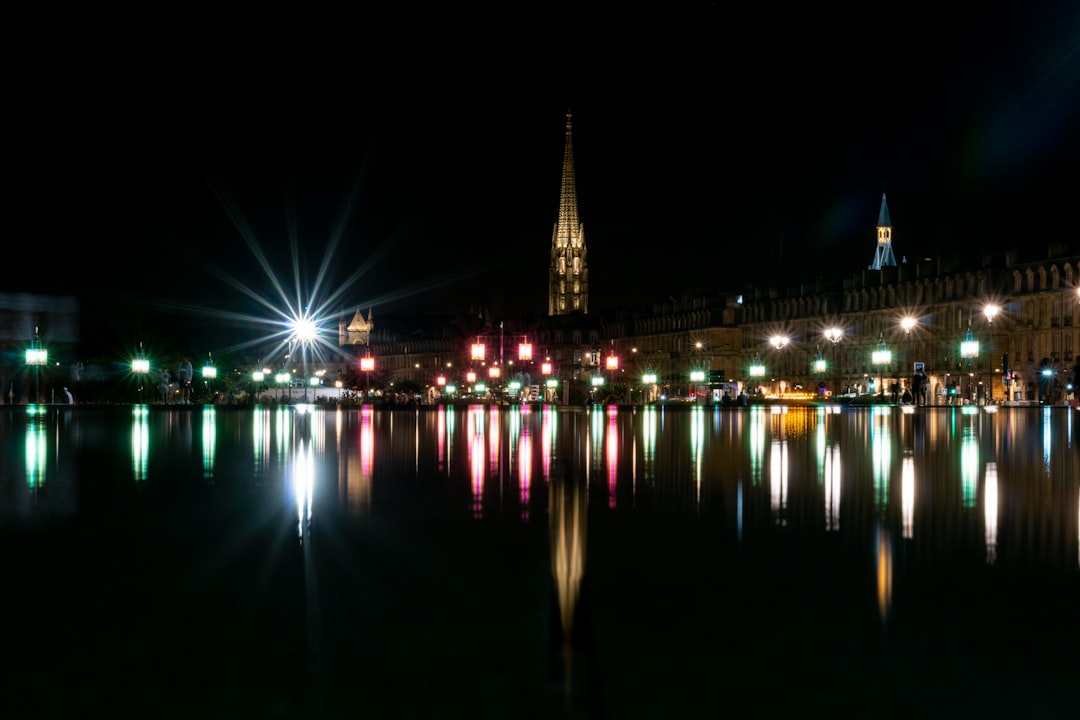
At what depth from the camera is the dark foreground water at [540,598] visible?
6.03m

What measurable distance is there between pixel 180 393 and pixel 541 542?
116 metres

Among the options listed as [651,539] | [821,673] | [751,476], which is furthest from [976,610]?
[751,476]

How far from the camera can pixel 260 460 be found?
2402cm

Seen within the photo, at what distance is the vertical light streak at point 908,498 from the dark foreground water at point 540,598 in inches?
3.2

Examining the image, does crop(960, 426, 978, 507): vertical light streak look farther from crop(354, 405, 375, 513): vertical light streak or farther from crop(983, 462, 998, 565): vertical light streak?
crop(354, 405, 375, 513): vertical light streak

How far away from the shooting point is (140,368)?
109312 mm

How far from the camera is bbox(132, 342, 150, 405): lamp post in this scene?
109m

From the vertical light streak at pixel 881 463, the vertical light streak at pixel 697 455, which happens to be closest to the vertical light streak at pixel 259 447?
the vertical light streak at pixel 697 455

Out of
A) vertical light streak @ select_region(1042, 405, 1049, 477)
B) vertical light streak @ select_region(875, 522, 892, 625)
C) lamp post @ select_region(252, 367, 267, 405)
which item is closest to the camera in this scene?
vertical light streak @ select_region(875, 522, 892, 625)

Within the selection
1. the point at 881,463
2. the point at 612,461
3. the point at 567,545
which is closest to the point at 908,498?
the point at 567,545

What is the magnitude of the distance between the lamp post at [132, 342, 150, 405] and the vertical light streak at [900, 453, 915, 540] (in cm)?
9511

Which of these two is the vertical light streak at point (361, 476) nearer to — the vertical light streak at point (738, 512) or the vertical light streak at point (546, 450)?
the vertical light streak at point (546, 450)

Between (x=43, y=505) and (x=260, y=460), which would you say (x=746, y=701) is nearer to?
(x=43, y=505)

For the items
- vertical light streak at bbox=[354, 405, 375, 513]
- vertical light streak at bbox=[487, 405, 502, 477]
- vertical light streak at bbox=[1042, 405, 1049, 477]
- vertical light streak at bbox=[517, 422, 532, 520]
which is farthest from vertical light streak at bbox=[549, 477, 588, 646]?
vertical light streak at bbox=[1042, 405, 1049, 477]
